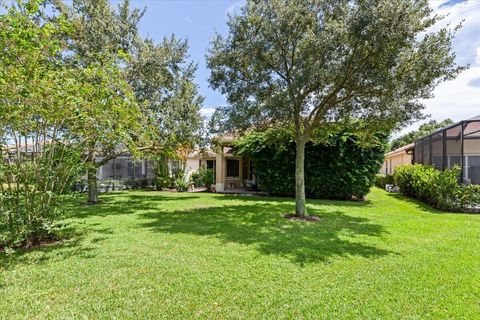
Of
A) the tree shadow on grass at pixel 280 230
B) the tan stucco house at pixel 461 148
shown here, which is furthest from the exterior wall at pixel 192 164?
the tan stucco house at pixel 461 148

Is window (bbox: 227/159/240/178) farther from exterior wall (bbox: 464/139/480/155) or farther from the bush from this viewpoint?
exterior wall (bbox: 464/139/480/155)

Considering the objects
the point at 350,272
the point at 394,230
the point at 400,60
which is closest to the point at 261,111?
the point at 400,60

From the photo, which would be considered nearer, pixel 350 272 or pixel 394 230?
pixel 350 272

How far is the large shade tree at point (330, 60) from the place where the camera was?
8688 mm

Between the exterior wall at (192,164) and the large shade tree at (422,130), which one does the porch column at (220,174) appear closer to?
the exterior wall at (192,164)

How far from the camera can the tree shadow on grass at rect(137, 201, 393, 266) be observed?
6.90 meters

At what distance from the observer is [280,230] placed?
9.12m

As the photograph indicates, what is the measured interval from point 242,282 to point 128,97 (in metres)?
5.50

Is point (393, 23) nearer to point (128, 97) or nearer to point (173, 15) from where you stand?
point (128, 97)

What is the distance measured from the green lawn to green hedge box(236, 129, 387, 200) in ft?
23.3

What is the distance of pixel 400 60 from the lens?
9.27m

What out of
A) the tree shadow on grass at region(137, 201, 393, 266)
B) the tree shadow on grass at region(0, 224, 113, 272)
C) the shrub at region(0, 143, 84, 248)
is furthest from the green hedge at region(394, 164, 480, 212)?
the shrub at region(0, 143, 84, 248)

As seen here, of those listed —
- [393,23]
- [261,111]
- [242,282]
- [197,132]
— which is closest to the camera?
[242,282]

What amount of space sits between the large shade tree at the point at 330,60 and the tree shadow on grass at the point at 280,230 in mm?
1749
